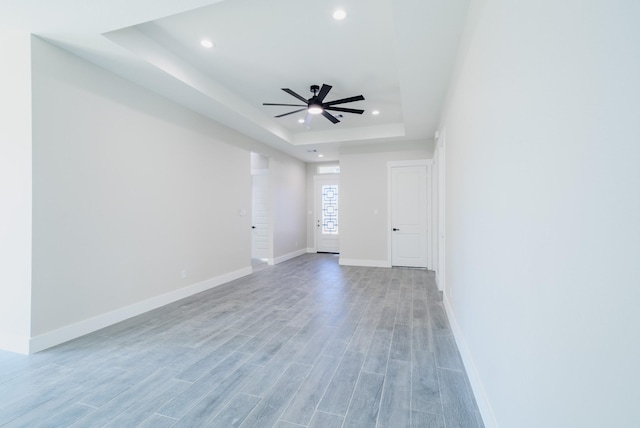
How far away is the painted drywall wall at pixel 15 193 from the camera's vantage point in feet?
8.53

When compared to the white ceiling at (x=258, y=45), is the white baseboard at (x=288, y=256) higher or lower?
lower

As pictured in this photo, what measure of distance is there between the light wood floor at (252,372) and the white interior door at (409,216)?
8.53 feet

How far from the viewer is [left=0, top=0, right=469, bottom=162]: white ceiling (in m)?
2.34

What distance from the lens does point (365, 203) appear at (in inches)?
263

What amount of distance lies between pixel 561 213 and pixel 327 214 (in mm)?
7925

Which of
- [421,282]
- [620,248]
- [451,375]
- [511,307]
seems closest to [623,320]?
[620,248]

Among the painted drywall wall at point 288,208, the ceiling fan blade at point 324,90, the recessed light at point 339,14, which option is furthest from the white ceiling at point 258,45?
the painted drywall wall at point 288,208

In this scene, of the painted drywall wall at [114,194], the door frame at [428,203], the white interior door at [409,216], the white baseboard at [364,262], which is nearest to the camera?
the painted drywall wall at [114,194]

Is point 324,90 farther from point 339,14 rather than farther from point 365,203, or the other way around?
point 365,203

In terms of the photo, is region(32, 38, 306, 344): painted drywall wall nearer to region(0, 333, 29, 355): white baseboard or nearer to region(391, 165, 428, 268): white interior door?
region(0, 333, 29, 355): white baseboard

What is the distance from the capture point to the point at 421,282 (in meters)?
5.16

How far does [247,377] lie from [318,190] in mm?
6828

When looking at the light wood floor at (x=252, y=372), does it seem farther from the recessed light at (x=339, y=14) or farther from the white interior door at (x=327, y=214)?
the white interior door at (x=327, y=214)

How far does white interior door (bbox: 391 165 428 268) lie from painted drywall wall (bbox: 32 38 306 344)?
357cm
